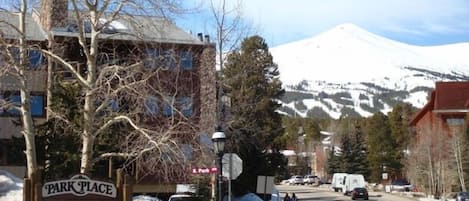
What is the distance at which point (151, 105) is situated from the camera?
87.9 feet

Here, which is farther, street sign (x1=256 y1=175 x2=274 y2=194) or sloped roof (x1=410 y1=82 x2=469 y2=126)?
sloped roof (x1=410 y1=82 x2=469 y2=126)

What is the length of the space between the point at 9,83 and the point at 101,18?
7.50 meters

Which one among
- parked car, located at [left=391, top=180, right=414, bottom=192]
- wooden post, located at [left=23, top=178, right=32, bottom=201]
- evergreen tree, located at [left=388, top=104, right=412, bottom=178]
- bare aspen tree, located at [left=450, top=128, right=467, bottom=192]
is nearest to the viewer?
wooden post, located at [left=23, top=178, right=32, bottom=201]

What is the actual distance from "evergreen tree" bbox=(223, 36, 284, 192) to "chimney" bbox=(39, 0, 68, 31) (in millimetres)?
11196

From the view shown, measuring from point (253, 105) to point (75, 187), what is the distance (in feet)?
111

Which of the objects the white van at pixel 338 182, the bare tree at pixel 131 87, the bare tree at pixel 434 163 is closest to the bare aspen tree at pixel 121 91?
the bare tree at pixel 131 87

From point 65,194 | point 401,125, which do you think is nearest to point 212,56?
point 65,194

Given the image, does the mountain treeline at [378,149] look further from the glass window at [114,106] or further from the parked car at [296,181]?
the glass window at [114,106]

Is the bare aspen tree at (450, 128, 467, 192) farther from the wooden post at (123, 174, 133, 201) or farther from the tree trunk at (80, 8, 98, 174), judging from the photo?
the wooden post at (123, 174, 133, 201)

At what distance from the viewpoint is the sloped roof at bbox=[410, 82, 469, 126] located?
302 feet

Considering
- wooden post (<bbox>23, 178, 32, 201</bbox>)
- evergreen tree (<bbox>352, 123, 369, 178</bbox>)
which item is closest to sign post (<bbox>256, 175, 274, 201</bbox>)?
wooden post (<bbox>23, 178, 32, 201</bbox>)

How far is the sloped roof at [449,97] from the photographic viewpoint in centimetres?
9194

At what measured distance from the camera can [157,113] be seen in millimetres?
27688

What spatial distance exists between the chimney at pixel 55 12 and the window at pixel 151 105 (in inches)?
147
